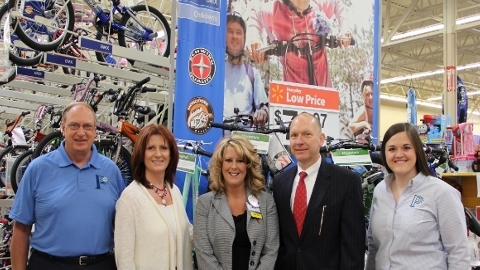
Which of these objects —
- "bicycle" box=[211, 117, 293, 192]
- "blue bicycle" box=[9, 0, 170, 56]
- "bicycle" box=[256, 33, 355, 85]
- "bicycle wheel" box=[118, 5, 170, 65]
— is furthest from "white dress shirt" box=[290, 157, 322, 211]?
"bicycle wheel" box=[118, 5, 170, 65]

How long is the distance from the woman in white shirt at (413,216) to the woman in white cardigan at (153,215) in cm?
105

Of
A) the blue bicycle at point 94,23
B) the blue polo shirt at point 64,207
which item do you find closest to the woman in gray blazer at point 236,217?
the blue polo shirt at point 64,207

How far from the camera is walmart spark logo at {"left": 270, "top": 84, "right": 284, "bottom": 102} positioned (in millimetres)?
4559

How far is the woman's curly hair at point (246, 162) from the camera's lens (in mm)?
2664

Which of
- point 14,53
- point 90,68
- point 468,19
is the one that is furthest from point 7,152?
point 468,19

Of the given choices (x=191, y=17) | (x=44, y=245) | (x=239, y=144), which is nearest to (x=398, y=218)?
(x=239, y=144)

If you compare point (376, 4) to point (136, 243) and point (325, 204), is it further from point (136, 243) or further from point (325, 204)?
point (136, 243)

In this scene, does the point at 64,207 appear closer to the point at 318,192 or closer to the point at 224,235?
the point at 224,235

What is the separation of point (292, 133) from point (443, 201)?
82 centimetres

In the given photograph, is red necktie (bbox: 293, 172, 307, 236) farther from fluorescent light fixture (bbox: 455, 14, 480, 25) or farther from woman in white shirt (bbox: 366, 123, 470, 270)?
fluorescent light fixture (bbox: 455, 14, 480, 25)

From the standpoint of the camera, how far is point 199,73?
4062 mm

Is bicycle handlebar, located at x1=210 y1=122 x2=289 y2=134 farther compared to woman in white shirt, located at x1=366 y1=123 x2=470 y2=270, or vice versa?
bicycle handlebar, located at x1=210 y1=122 x2=289 y2=134

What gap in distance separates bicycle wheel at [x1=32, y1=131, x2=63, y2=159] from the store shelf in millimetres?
3992

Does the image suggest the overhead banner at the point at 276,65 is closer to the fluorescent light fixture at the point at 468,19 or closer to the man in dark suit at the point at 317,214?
the man in dark suit at the point at 317,214
